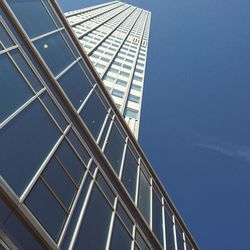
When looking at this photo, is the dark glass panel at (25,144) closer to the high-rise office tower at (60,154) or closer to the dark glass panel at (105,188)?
the high-rise office tower at (60,154)

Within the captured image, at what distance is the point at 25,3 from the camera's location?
16.2 meters

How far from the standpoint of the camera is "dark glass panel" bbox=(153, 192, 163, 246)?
19.3 m

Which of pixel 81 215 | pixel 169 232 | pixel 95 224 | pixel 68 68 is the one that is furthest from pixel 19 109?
pixel 169 232

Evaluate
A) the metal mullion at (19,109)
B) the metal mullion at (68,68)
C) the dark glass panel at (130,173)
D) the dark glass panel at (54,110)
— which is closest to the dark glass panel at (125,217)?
the dark glass panel at (130,173)

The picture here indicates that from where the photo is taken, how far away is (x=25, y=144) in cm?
1023

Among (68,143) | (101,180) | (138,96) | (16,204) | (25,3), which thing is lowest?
(138,96)

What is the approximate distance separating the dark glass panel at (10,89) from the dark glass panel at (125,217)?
6.49m

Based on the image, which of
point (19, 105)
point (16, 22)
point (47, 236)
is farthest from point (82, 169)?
point (16, 22)

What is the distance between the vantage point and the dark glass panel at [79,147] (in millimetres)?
14008

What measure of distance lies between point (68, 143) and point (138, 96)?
107 feet

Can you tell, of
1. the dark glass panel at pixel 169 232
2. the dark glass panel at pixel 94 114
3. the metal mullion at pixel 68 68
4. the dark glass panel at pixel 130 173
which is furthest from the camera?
the dark glass panel at pixel 169 232

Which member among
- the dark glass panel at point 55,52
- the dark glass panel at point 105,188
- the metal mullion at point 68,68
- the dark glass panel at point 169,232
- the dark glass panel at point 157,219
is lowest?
the dark glass panel at point 169,232

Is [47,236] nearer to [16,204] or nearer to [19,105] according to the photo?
[16,204]

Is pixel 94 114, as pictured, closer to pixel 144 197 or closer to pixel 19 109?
pixel 144 197
